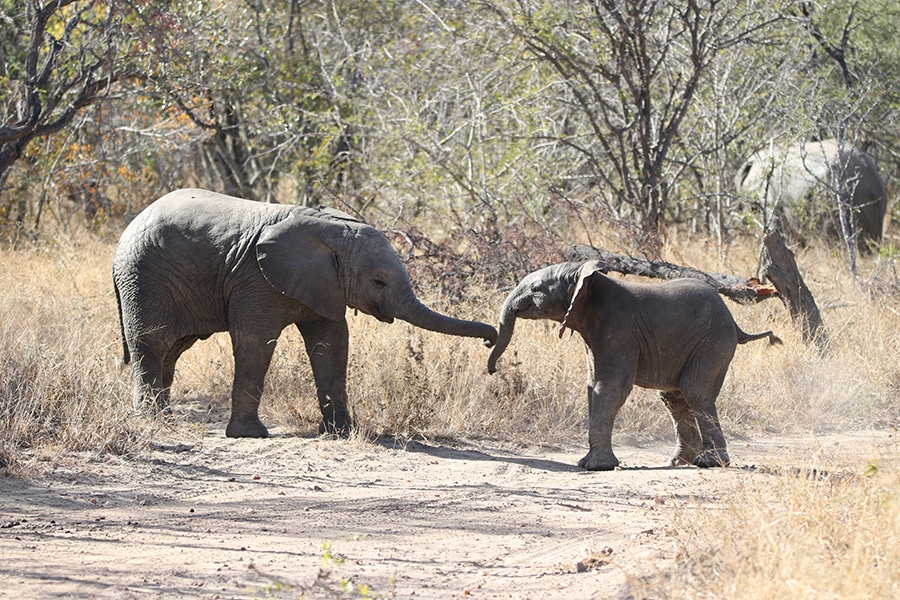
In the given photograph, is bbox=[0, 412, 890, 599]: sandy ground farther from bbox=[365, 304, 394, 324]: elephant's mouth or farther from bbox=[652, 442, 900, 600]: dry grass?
bbox=[365, 304, 394, 324]: elephant's mouth

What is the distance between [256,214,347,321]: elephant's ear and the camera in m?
8.23

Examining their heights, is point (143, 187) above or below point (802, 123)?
below

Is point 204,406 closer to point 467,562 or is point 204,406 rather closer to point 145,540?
point 145,540

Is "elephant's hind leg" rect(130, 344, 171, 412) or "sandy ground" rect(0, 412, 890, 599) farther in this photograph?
"elephant's hind leg" rect(130, 344, 171, 412)

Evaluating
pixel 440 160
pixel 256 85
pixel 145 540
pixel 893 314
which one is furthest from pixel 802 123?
pixel 145 540

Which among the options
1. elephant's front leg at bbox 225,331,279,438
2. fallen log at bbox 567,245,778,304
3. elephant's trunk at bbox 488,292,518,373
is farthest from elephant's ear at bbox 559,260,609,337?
fallen log at bbox 567,245,778,304

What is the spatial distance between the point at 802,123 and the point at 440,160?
4336 millimetres

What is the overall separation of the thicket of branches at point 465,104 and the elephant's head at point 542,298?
11.1 ft

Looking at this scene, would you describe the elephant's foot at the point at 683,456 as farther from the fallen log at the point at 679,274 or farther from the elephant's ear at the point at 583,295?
the fallen log at the point at 679,274

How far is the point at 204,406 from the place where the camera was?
941 cm

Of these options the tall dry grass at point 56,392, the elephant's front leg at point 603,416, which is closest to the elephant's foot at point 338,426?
the tall dry grass at point 56,392

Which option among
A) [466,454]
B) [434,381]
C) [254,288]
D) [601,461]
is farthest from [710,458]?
[254,288]

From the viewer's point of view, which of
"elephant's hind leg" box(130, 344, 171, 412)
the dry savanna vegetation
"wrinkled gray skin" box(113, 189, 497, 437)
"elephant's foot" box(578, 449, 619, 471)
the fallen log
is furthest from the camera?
the fallen log

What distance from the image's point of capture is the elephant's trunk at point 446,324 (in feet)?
26.9
